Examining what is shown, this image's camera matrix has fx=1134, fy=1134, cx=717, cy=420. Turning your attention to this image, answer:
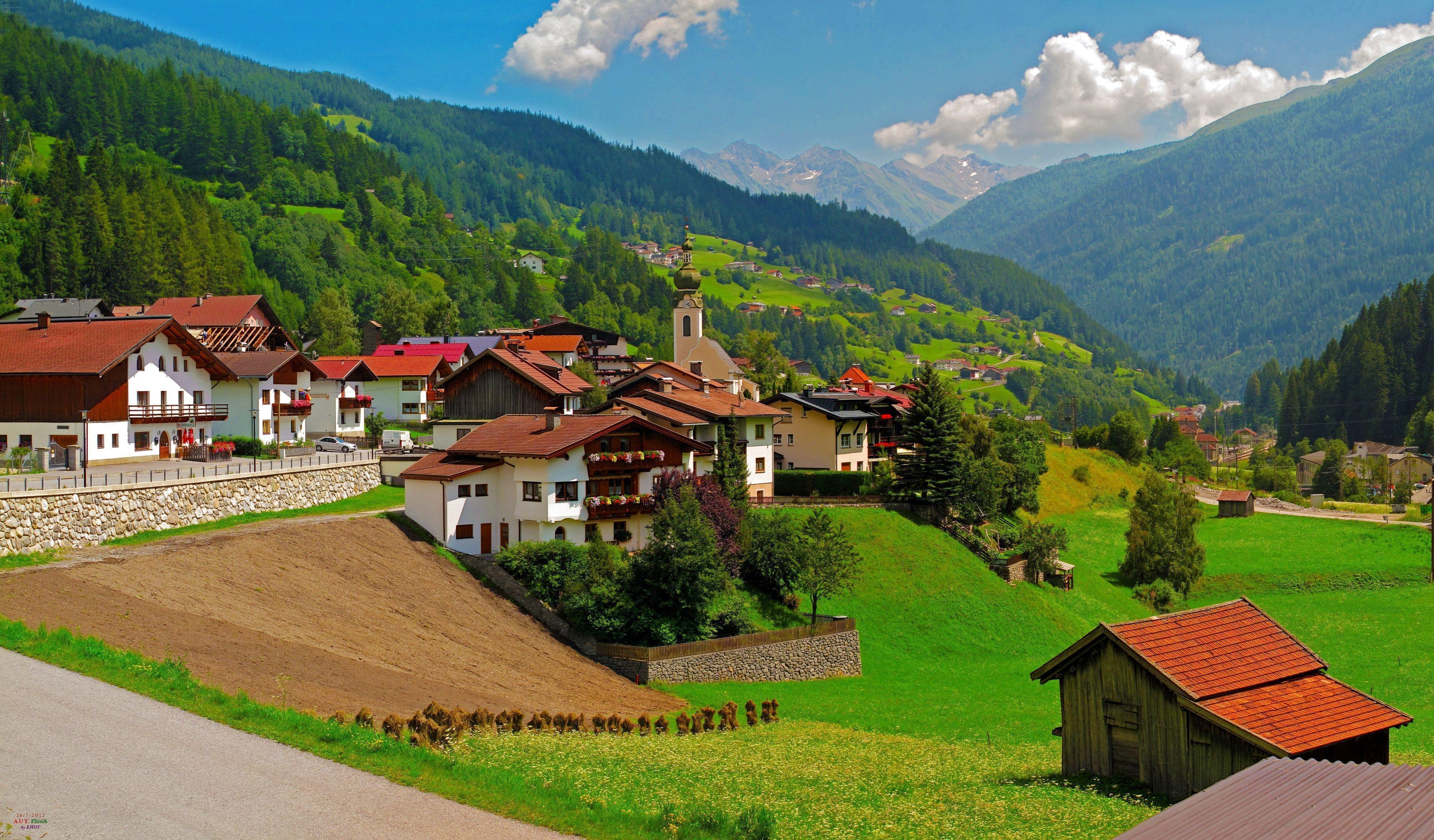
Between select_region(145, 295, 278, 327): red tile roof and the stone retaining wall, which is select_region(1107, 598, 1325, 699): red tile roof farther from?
select_region(145, 295, 278, 327): red tile roof

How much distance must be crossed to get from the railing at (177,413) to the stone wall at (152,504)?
1111 centimetres

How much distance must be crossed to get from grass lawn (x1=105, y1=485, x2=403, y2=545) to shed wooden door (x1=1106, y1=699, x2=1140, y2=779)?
32468 millimetres

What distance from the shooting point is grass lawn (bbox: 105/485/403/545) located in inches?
1609

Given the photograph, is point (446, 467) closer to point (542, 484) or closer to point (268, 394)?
point (542, 484)

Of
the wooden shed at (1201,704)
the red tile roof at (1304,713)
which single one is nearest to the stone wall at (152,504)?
the wooden shed at (1201,704)

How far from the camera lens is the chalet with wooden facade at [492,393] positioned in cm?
6412

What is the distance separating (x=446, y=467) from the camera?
51219 millimetres

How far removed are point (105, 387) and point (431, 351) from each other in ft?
166

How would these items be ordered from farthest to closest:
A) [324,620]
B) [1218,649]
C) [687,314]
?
[687,314] < [324,620] < [1218,649]

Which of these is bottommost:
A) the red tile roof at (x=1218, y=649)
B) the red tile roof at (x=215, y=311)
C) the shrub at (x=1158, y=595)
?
the shrub at (x=1158, y=595)

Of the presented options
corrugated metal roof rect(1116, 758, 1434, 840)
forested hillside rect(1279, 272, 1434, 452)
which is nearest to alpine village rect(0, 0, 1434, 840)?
corrugated metal roof rect(1116, 758, 1434, 840)

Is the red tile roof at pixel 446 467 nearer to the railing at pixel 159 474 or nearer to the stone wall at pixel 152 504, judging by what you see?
the stone wall at pixel 152 504

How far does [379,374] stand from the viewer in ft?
303

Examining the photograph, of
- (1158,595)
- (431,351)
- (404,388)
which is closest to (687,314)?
(431,351)
